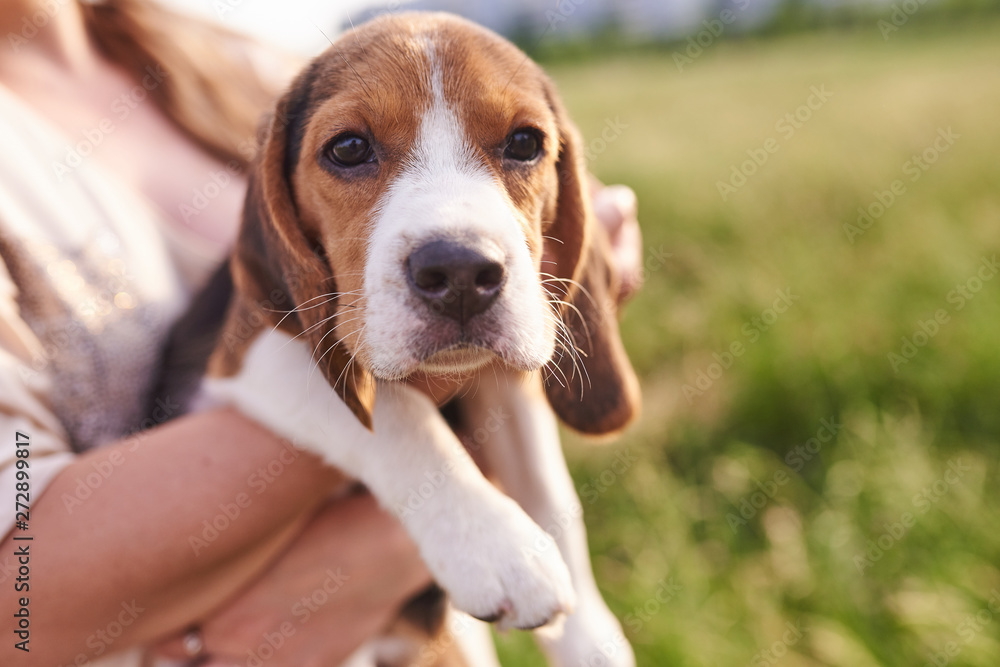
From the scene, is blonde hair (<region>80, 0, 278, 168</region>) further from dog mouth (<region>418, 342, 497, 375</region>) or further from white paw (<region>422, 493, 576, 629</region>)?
white paw (<region>422, 493, 576, 629</region>)

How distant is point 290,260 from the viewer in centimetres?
198

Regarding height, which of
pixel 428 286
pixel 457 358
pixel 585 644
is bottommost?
pixel 585 644

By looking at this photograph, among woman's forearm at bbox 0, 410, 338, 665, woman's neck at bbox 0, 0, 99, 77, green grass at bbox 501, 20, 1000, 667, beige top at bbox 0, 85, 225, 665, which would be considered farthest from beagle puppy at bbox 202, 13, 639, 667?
green grass at bbox 501, 20, 1000, 667

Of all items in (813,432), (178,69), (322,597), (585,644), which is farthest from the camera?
(813,432)

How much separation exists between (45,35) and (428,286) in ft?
6.31

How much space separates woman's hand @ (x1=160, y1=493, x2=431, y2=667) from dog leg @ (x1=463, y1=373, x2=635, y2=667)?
1.43ft

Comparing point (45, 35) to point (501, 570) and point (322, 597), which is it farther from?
point (501, 570)

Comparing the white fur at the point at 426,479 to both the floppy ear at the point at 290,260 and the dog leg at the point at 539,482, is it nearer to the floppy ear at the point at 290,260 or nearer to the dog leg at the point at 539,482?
the floppy ear at the point at 290,260

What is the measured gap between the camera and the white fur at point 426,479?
1.77 meters

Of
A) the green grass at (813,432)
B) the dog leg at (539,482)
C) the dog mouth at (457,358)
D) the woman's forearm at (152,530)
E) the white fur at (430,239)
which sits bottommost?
the green grass at (813,432)

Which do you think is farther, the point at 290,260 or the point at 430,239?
the point at 290,260

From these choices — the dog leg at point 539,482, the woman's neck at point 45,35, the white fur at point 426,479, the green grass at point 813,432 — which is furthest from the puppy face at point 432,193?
the green grass at point 813,432

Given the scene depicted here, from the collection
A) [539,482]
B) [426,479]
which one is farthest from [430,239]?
[539,482]

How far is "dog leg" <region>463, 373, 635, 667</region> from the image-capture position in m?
2.45
